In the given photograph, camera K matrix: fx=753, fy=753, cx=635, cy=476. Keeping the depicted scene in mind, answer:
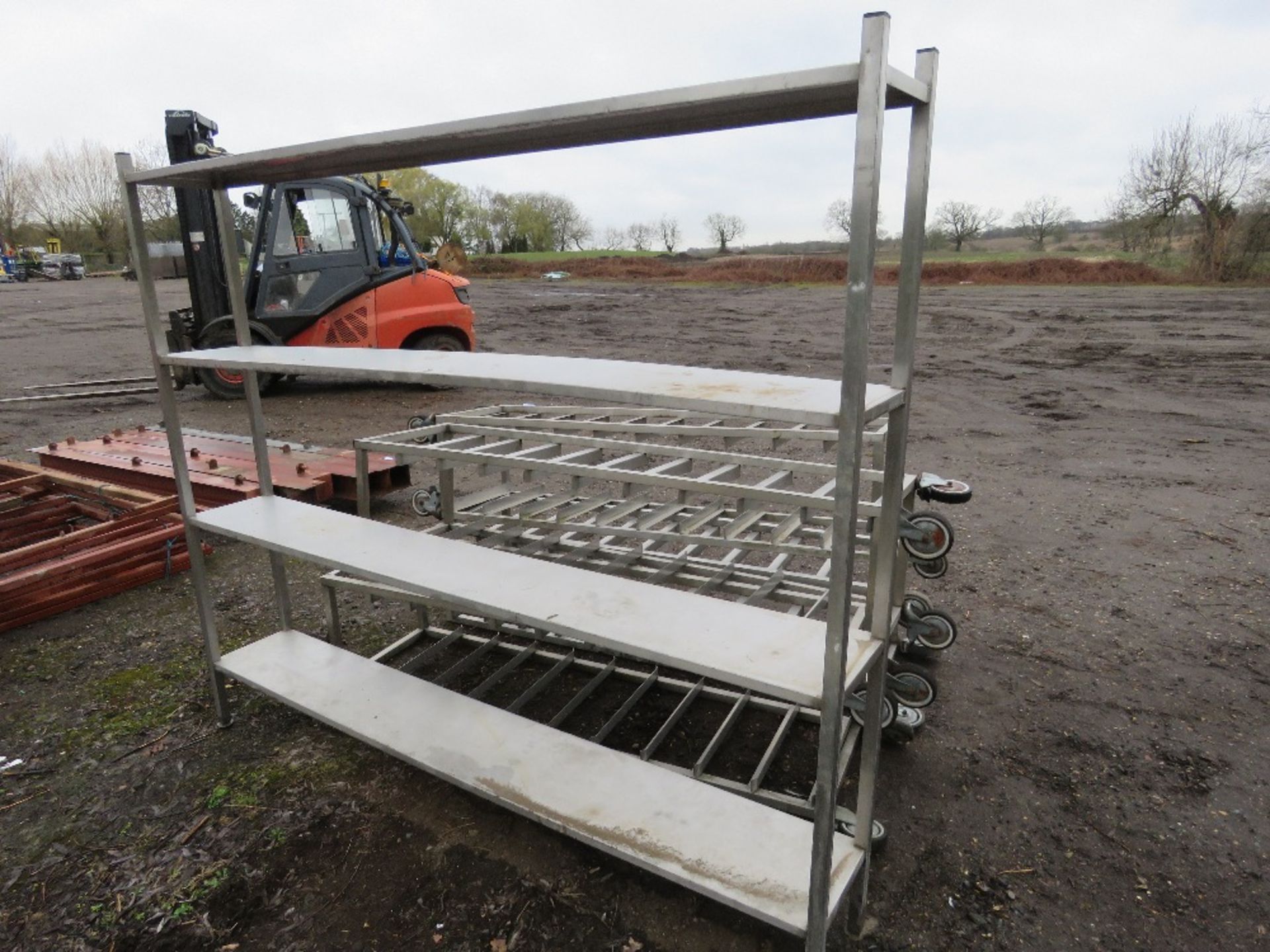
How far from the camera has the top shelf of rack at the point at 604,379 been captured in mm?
1521

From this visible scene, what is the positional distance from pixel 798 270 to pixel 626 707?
31935 mm

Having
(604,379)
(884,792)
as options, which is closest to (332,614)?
(604,379)

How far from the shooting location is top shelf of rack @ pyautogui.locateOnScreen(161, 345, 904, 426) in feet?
4.99

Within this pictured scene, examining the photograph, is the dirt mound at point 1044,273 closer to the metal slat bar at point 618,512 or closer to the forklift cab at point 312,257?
the forklift cab at point 312,257

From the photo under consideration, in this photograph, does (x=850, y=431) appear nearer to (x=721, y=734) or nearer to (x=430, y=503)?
(x=721, y=734)

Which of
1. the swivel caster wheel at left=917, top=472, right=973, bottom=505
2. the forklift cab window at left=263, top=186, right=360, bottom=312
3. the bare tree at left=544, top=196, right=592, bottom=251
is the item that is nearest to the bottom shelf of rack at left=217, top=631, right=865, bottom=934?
the swivel caster wheel at left=917, top=472, right=973, bottom=505

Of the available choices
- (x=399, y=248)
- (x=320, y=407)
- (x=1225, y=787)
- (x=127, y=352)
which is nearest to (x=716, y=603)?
(x=1225, y=787)

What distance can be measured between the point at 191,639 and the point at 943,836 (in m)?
3.46

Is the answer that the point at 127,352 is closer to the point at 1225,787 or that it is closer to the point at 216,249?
the point at 216,249

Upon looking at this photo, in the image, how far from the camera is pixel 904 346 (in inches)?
70.6

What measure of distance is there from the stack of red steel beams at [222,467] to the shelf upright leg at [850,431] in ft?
13.8

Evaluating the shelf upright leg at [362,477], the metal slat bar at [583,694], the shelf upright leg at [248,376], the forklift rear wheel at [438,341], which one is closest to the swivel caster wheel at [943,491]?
the metal slat bar at [583,694]

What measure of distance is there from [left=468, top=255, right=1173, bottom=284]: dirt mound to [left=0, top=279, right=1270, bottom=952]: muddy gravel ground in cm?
1859

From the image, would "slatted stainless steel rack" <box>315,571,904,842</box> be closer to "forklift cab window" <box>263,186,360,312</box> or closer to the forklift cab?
the forklift cab
